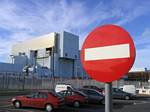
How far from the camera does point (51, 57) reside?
323 feet

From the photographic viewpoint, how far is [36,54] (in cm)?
10569

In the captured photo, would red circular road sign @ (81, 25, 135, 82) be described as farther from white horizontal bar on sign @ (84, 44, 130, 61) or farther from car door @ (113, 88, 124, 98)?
car door @ (113, 88, 124, 98)

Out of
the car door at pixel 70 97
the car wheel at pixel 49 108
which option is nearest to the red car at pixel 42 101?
the car wheel at pixel 49 108

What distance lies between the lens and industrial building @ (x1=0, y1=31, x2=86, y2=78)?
317 ft

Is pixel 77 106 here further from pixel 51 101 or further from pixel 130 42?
pixel 130 42

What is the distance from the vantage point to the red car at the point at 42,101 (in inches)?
862

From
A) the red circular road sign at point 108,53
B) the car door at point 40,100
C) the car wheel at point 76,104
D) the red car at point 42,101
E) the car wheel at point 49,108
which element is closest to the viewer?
the red circular road sign at point 108,53

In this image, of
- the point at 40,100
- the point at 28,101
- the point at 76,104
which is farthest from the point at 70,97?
the point at 28,101

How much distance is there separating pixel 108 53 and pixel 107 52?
0.05 ft

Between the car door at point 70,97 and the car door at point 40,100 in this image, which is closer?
the car door at point 40,100

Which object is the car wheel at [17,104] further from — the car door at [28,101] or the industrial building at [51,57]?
the industrial building at [51,57]

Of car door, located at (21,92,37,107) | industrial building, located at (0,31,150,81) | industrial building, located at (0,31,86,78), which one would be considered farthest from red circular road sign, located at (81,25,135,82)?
industrial building, located at (0,31,86,78)

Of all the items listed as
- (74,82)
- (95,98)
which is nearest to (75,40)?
(74,82)

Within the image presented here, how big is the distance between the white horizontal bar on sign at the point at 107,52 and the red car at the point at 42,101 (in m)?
19.3
